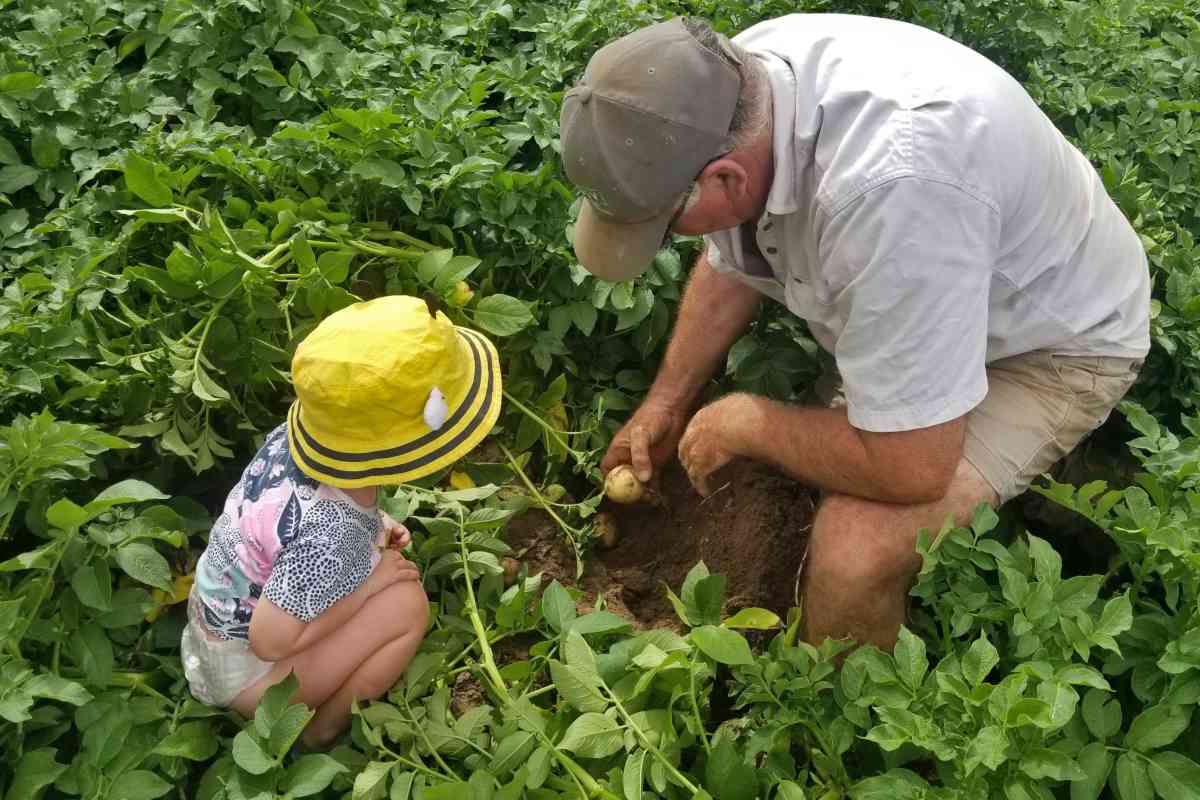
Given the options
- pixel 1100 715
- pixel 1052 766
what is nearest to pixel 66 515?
pixel 1052 766

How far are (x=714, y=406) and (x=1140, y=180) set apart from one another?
63.0 inches

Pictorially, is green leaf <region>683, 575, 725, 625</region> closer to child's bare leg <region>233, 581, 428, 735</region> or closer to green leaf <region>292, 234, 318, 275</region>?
child's bare leg <region>233, 581, 428, 735</region>

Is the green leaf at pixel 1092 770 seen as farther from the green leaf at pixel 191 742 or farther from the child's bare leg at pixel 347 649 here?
the green leaf at pixel 191 742

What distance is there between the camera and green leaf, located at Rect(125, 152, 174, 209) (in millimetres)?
2572

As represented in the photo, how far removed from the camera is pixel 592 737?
193 cm

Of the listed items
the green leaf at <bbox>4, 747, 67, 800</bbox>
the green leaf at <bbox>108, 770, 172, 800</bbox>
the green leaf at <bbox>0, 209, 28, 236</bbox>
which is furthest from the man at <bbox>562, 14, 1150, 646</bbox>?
the green leaf at <bbox>0, 209, 28, 236</bbox>

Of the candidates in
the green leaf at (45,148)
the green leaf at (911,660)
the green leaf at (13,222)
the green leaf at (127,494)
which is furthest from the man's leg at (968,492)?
the green leaf at (45,148)

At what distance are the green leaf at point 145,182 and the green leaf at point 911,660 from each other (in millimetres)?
1900

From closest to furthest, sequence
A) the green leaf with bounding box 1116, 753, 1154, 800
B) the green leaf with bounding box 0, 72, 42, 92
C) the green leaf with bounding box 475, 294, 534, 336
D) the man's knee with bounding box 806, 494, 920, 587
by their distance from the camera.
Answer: the green leaf with bounding box 1116, 753, 1154, 800 < the man's knee with bounding box 806, 494, 920, 587 < the green leaf with bounding box 475, 294, 534, 336 < the green leaf with bounding box 0, 72, 42, 92

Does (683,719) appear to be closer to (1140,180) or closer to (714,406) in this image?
(714,406)

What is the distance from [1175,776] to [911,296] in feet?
2.84

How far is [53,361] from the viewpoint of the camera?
2.35 meters

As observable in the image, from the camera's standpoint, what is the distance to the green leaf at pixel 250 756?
1829 mm

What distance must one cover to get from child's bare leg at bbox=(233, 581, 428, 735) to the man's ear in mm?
964
